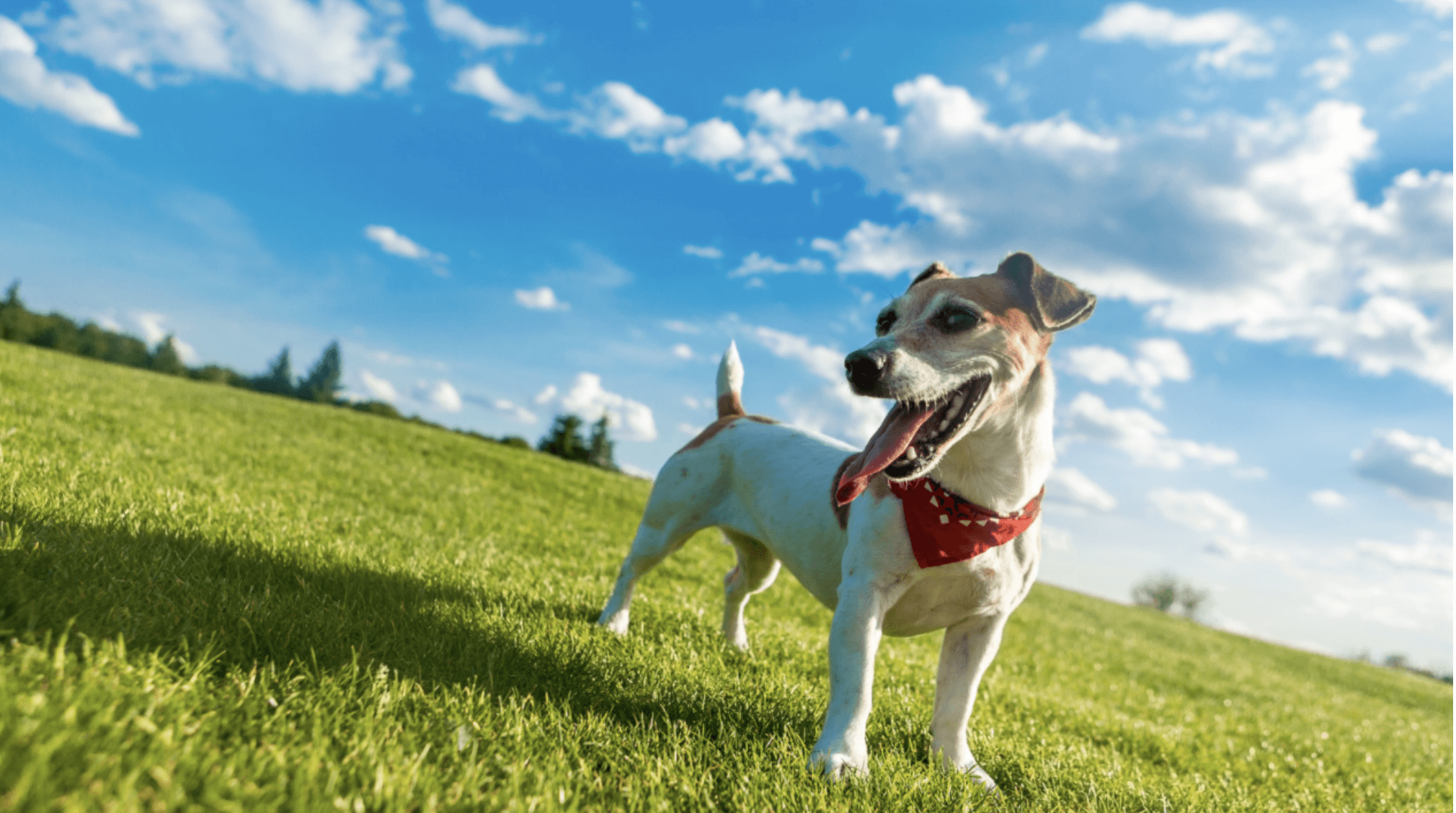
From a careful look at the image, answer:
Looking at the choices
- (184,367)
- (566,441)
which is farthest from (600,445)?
(184,367)

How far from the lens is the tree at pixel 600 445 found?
7262 centimetres

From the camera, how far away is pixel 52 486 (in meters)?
5.31

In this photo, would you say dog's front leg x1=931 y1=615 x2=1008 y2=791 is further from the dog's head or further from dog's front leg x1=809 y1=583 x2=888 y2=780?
the dog's head

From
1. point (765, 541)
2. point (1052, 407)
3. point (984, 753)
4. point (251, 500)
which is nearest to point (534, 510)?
point (251, 500)

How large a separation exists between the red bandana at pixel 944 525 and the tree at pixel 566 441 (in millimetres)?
66774

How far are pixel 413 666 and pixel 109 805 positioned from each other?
1.71 meters

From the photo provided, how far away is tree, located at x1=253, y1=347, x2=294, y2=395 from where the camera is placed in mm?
110250

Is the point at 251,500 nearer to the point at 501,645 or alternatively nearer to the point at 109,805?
the point at 501,645

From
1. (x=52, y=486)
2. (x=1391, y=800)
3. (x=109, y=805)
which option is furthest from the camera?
(x=1391, y=800)

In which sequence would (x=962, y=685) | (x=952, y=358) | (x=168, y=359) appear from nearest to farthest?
1. (x=952, y=358)
2. (x=962, y=685)
3. (x=168, y=359)

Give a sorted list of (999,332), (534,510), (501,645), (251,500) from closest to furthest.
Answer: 1. (999,332)
2. (501,645)
3. (251,500)
4. (534,510)

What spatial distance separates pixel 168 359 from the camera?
9900 cm

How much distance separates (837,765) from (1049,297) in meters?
2.26

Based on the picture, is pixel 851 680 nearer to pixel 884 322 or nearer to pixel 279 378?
pixel 884 322
